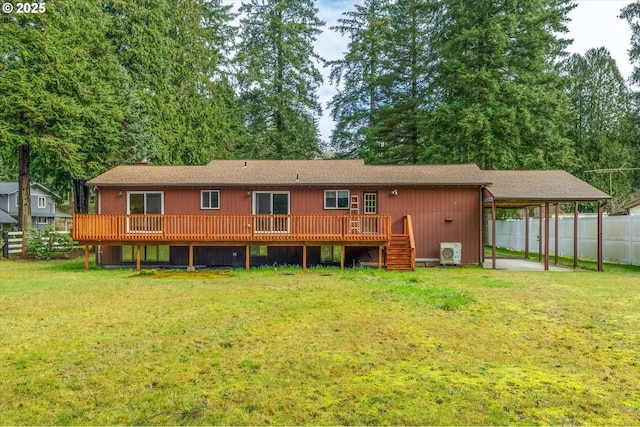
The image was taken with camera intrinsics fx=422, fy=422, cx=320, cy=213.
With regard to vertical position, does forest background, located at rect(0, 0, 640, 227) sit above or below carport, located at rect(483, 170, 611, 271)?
above

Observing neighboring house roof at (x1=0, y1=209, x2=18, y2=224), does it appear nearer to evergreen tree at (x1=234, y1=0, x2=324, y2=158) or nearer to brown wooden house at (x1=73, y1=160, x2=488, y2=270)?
evergreen tree at (x1=234, y1=0, x2=324, y2=158)

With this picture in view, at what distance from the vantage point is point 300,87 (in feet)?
97.3

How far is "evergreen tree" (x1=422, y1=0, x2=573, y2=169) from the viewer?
2067 cm

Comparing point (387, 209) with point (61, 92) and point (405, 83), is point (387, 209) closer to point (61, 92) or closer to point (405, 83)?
point (405, 83)

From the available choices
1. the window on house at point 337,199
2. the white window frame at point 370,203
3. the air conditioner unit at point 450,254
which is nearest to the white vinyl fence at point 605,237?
the air conditioner unit at point 450,254

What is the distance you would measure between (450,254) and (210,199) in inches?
342

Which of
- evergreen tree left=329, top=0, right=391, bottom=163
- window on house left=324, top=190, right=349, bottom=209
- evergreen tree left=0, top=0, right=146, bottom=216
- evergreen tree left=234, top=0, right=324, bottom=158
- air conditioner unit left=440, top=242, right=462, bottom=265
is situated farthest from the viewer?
evergreen tree left=234, top=0, right=324, bottom=158

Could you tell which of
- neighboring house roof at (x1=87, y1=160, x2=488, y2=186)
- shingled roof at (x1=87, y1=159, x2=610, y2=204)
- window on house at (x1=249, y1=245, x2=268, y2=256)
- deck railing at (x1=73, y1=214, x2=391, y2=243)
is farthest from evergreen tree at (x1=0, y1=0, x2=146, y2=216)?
window on house at (x1=249, y1=245, x2=268, y2=256)

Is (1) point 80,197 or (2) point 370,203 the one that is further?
(1) point 80,197

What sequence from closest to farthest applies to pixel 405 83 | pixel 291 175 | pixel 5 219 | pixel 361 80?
pixel 291 175 < pixel 405 83 < pixel 361 80 < pixel 5 219

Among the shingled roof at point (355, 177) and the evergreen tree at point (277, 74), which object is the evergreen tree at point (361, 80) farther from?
the shingled roof at point (355, 177)

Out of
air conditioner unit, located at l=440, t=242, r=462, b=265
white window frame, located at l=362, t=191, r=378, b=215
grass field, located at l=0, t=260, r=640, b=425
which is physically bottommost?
grass field, located at l=0, t=260, r=640, b=425

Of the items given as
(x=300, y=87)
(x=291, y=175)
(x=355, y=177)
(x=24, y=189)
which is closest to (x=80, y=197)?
(x=24, y=189)

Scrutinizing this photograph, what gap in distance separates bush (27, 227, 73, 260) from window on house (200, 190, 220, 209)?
7949 millimetres
